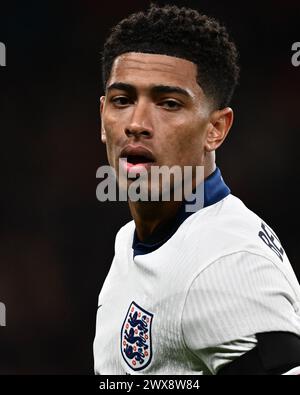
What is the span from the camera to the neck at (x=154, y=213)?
7.86 feet

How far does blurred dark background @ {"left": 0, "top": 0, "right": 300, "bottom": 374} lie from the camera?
5312 mm

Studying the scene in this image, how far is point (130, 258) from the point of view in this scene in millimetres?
2627

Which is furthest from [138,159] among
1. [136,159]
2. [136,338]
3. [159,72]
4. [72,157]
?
[72,157]

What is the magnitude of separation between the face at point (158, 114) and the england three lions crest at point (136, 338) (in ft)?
1.33

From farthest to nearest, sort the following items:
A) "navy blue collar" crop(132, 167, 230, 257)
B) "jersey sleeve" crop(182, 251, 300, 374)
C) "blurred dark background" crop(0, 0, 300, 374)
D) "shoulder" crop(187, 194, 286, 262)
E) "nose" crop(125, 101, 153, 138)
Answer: "blurred dark background" crop(0, 0, 300, 374) < "navy blue collar" crop(132, 167, 230, 257) < "nose" crop(125, 101, 153, 138) < "shoulder" crop(187, 194, 286, 262) < "jersey sleeve" crop(182, 251, 300, 374)

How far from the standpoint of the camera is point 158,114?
2.29 m

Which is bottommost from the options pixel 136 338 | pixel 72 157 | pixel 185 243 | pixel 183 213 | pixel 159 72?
pixel 136 338

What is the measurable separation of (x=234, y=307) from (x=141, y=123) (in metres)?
0.57

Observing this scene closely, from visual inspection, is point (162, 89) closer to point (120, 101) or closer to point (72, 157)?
point (120, 101)

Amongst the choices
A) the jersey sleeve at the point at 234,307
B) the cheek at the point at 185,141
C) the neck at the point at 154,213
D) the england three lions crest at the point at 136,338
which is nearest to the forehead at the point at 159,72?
the cheek at the point at 185,141

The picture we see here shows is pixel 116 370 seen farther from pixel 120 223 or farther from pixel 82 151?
pixel 82 151

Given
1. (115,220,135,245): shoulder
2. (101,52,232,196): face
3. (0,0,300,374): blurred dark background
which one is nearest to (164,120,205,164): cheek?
(101,52,232,196): face

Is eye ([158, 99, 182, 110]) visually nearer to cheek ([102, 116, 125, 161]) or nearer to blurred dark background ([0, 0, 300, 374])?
cheek ([102, 116, 125, 161])

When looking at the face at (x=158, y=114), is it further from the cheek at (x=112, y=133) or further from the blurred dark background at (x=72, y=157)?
the blurred dark background at (x=72, y=157)
